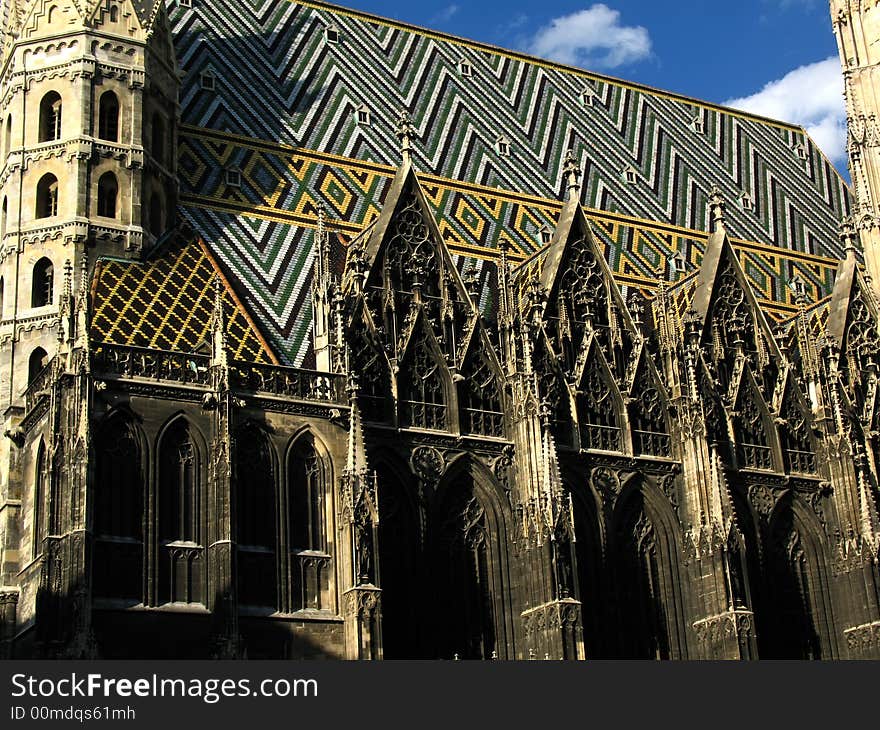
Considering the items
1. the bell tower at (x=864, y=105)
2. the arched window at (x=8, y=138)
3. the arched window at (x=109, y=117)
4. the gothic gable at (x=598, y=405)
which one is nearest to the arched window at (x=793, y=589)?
the gothic gable at (x=598, y=405)

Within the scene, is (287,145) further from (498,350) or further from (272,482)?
(272,482)

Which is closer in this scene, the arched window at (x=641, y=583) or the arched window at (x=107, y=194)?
the arched window at (x=641, y=583)

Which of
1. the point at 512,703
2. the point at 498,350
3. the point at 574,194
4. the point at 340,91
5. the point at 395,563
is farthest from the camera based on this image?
the point at 340,91

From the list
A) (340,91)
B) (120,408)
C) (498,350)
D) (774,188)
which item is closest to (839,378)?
(498,350)

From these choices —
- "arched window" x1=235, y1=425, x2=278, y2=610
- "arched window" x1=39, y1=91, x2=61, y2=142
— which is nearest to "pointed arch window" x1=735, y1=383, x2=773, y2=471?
"arched window" x1=235, y1=425, x2=278, y2=610

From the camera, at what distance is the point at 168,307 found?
3250 cm

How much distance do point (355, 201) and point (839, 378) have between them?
524 inches

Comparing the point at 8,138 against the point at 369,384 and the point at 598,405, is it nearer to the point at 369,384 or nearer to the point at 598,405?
the point at 369,384

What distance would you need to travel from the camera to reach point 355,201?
3894 cm

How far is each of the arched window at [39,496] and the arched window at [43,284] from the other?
15.4 feet

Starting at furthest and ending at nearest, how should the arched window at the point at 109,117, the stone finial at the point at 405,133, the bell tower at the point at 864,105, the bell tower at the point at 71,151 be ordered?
the bell tower at the point at 864,105
the stone finial at the point at 405,133
the arched window at the point at 109,117
the bell tower at the point at 71,151

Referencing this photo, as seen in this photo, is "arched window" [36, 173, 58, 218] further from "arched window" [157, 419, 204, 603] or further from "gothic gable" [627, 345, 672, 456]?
"gothic gable" [627, 345, 672, 456]

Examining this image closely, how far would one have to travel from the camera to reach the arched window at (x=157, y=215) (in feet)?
116

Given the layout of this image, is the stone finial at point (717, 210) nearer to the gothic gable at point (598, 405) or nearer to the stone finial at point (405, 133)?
the gothic gable at point (598, 405)
